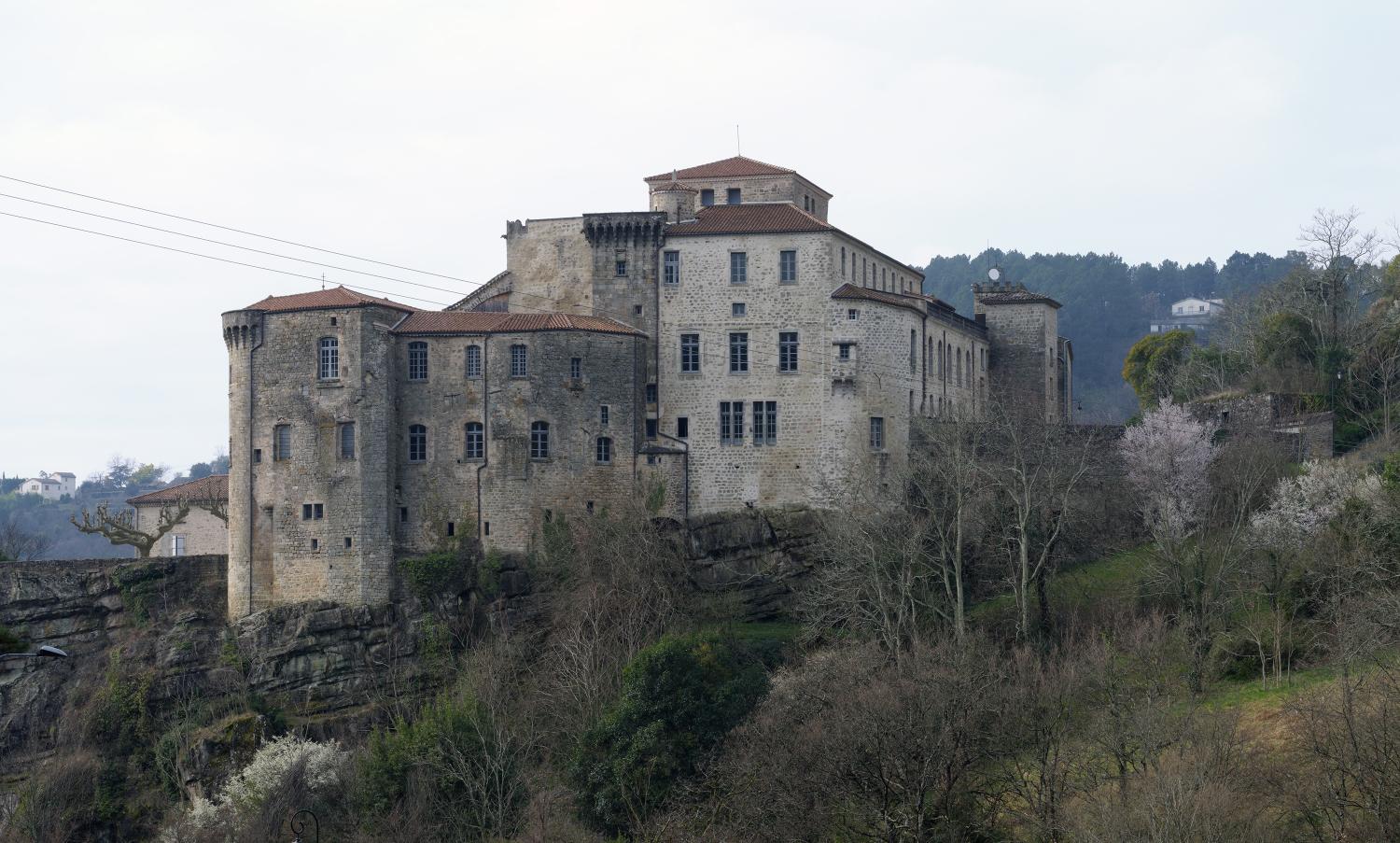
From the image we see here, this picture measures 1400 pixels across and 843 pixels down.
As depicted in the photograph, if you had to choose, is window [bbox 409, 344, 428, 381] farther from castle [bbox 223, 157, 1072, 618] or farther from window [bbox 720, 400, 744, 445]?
window [bbox 720, 400, 744, 445]

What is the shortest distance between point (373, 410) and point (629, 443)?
8960 mm

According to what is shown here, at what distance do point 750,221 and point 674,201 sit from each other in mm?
3616

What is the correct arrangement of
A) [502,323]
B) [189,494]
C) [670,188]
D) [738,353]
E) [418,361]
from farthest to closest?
1. [189,494]
2. [670,188]
3. [738,353]
4. [418,361]
5. [502,323]

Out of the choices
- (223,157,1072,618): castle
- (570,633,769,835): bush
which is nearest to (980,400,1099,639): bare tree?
(223,157,1072,618): castle

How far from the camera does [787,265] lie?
61188 mm

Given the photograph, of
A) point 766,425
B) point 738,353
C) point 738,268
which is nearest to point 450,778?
point 766,425

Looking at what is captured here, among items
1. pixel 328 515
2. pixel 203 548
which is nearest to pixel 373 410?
pixel 328 515

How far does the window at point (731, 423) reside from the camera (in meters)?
60.6

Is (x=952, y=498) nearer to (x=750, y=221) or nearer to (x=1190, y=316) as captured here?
(x=750, y=221)

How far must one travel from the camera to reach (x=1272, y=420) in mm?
63000

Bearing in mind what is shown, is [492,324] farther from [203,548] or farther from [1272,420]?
[1272,420]

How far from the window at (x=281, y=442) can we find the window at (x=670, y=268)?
569 inches

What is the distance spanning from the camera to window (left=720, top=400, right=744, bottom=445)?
6059cm

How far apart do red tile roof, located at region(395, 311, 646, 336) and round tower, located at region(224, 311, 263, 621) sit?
17.8 ft
